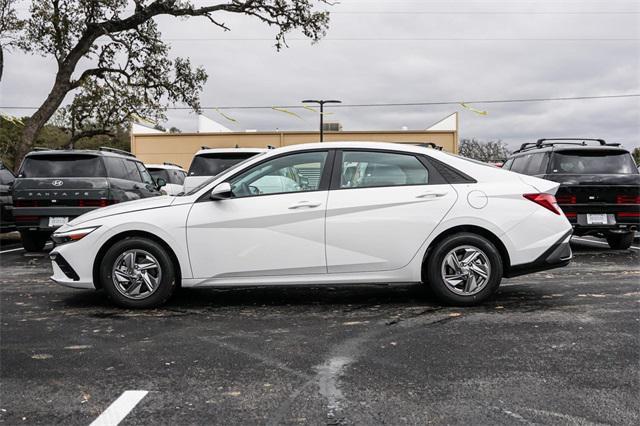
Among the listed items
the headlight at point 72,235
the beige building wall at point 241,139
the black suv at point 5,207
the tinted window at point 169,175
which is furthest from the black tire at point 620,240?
the beige building wall at point 241,139

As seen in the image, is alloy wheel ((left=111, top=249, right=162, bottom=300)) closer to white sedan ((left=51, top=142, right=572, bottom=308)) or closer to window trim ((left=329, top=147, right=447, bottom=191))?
white sedan ((left=51, top=142, right=572, bottom=308))

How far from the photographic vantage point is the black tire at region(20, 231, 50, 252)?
10.3 meters

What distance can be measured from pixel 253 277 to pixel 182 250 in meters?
0.71

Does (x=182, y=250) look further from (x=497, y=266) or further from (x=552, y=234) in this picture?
(x=552, y=234)

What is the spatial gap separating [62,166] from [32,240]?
5.46 ft

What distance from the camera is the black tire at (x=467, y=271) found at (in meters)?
5.40

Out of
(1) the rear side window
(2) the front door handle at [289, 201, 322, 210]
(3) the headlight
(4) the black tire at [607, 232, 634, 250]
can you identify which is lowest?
(4) the black tire at [607, 232, 634, 250]

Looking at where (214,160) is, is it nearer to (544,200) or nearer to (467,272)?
(467,272)

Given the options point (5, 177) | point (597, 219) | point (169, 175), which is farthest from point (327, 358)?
point (169, 175)

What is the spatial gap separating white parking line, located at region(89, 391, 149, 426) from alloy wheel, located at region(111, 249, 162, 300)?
7.22ft

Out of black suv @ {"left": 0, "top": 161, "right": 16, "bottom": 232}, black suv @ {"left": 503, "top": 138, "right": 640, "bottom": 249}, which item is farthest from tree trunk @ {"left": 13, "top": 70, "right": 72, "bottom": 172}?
black suv @ {"left": 503, "top": 138, "right": 640, "bottom": 249}

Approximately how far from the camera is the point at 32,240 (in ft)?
33.9

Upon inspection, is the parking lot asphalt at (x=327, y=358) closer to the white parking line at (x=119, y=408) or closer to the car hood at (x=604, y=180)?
the white parking line at (x=119, y=408)

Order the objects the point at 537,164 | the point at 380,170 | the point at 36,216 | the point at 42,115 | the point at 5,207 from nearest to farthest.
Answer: the point at 380,170 < the point at 36,216 < the point at 537,164 < the point at 5,207 < the point at 42,115
